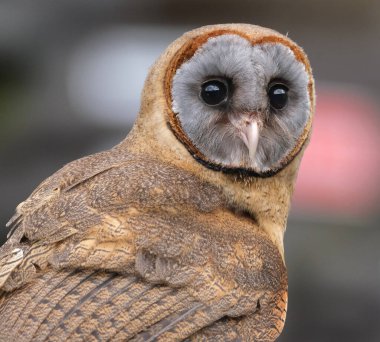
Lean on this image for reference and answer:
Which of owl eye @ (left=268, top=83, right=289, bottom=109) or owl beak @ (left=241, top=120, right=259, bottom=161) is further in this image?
owl eye @ (left=268, top=83, right=289, bottom=109)

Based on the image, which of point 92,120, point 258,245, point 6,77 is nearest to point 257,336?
point 258,245

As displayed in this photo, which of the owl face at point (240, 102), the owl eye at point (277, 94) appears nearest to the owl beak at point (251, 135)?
the owl face at point (240, 102)

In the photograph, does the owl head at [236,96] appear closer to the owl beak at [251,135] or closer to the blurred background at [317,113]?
the owl beak at [251,135]

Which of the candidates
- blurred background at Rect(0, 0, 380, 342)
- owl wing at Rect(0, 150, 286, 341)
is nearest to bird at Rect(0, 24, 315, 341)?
owl wing at Rect(0, 150, 286, 341)

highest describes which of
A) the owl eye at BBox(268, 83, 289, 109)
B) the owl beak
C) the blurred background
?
the owl eye at BBox(268, 83, 289, 109)

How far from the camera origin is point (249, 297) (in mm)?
3539

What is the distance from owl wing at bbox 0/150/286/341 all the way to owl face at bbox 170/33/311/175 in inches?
11.8

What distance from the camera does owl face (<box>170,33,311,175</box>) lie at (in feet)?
12.5

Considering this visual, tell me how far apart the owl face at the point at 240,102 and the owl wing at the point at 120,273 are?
30 centimetres

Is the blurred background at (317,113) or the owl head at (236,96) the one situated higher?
the owl head at (236,96)

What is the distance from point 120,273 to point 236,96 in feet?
2.95

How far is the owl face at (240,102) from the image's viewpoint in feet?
12.5

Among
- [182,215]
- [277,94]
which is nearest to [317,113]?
[277,94]

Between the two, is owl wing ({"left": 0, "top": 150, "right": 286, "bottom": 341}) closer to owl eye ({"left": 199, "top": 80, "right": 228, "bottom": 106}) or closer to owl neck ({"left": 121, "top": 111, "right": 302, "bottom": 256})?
owl neck ({"left": 121, "top": 111, "right": 302, "bottom": 256})
